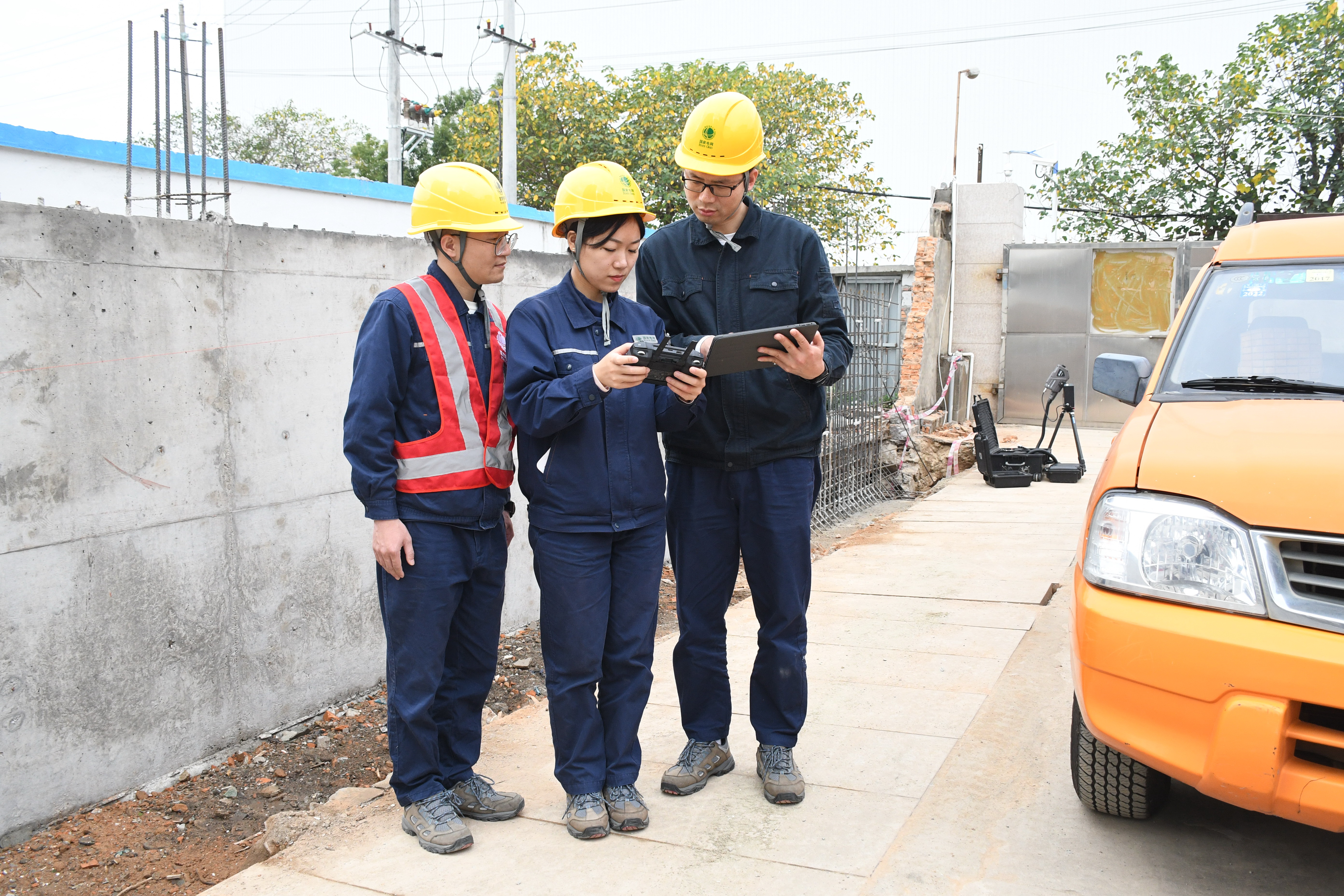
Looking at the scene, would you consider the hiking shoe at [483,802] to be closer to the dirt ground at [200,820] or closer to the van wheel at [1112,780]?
the dirt ground at [200,820]

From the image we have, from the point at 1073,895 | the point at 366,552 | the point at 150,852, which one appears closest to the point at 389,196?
the point at 366,552

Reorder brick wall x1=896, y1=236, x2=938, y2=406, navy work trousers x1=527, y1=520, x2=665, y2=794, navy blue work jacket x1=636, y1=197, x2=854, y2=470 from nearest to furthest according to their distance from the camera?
navy work trousers x1=527, y1=520, x2=665, y2=794 → navy blue work jacket x1=636, y1=197, x2=854, y2=470 → brick wall x1=896, y1=236, x2=938, y2=406

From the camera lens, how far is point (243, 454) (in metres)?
4.36

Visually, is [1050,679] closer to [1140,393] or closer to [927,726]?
[927,726]

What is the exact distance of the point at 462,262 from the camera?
3271 millimetres

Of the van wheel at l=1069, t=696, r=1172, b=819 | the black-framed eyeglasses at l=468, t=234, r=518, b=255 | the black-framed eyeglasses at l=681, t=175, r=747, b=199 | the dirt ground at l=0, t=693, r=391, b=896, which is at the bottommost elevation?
the dirt ground at l=0, t=693, r=391, b=896

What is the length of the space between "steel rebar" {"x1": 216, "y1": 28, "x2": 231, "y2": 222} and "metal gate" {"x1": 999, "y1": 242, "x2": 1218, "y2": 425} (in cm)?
1408

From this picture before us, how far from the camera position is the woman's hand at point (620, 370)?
2936 millimetres

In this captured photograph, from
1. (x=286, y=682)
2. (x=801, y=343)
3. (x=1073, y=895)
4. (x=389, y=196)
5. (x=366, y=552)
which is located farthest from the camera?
(x=389, y=196)

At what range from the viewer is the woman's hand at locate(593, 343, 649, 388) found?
294 cm

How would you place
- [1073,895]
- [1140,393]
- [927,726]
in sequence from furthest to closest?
1. [927,726]
2. [1140,393]
3. [1073,895]

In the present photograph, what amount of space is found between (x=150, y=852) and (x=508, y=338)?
2296mm

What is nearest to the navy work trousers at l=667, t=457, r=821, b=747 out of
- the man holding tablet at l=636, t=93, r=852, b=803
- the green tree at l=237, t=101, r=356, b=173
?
the man holding tablet at l=636, t=93, r=852, b=803

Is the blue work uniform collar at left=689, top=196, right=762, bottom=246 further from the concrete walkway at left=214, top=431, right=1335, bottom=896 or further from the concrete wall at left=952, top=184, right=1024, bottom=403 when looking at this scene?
the concrete wall at left=952, top=184, right=1024, bottom=403
